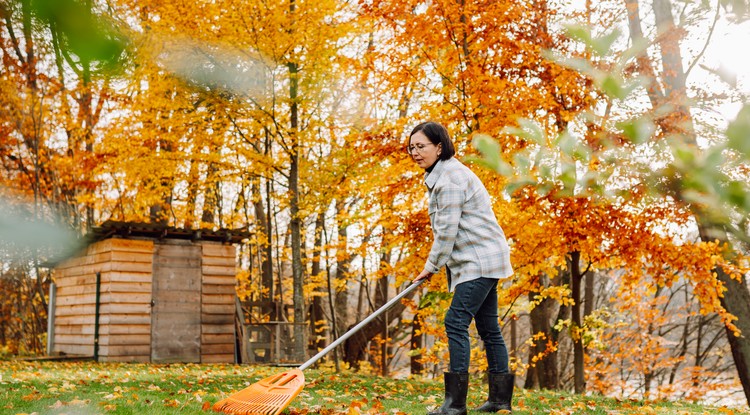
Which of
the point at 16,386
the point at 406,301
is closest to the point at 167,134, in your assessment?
the point at 406,301

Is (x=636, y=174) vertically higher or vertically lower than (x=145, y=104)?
lower

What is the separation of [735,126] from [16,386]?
19.9 ft

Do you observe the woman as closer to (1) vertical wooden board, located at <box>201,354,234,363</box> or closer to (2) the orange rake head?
(2) the orange rake head

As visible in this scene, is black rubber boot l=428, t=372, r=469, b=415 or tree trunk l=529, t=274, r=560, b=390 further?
tree trunk l=529, t=274, r=560, b=390

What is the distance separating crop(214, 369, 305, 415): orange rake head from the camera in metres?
3.59

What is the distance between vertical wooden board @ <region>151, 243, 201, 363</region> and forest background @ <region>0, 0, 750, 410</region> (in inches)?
60.1

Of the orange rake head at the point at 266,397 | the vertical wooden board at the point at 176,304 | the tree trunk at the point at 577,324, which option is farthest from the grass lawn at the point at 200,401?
the vertical wooden board at the point at 176,304

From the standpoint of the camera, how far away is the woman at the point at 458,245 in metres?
3.77

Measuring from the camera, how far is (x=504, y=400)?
4113 millimetres

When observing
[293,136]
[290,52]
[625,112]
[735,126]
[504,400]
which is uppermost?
[290,52]

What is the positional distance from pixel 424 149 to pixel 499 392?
4.80 ft

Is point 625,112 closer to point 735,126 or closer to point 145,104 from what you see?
point 735,126

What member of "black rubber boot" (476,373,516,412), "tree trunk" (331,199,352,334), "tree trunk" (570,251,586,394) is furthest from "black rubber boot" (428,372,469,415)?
"tree trunk" (331,199,352,334)

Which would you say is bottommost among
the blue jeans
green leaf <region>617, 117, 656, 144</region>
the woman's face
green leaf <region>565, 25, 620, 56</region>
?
the blue jeans
